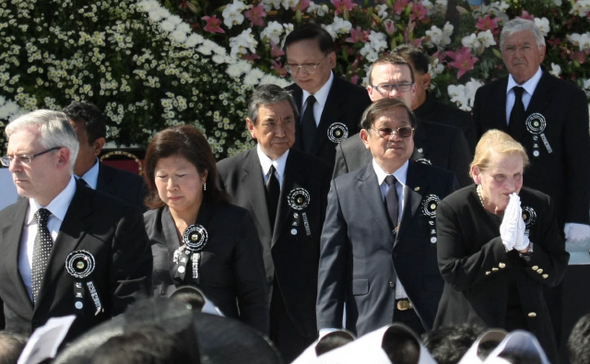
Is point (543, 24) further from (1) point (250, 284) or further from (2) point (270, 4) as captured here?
(1) point (250, 284)

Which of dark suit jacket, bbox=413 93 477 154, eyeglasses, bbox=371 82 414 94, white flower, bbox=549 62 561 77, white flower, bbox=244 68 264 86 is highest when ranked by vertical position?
white flower, bbox=549 62 561 77

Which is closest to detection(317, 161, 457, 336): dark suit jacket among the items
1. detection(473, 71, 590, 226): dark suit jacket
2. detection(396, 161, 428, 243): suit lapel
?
detection(396, 161, 428, 243): suit lapel

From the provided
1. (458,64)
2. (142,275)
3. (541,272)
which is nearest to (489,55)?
(458,64)

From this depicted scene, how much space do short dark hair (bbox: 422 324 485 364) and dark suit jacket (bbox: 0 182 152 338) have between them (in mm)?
1465

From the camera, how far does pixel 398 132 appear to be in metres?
4.99

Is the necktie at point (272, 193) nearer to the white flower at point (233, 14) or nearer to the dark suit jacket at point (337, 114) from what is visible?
the dark suit jacket at point (337, 114)

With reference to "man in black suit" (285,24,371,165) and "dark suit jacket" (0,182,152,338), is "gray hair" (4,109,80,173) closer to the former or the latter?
"dark suit jacket" (0,182,152,338)

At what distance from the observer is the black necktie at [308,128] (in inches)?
239

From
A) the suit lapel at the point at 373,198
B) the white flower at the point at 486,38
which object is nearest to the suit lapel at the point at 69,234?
the suit lapel at the point at 373,198

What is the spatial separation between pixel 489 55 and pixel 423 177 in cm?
256

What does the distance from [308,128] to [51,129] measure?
7.11 ft

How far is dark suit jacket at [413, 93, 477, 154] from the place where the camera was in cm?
615

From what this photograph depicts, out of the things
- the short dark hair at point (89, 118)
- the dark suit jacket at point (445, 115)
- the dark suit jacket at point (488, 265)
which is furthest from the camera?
the dark suit jacket at point (445, 115)

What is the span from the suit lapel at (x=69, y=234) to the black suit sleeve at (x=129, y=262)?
0.44 ft
